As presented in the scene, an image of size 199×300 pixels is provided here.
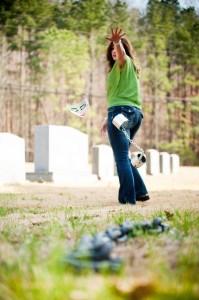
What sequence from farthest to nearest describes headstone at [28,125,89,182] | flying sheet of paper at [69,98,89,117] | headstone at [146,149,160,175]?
1. headstone at [146,149,160,175]
2. headstone at [28,125,89,182]
3. flying sheet of paper at [69,98,89,117]

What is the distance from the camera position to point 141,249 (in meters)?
2.36

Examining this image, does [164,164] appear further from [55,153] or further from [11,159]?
[11,159]

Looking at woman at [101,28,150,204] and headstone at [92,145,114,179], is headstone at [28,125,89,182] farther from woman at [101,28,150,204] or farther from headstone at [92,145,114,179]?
woman at [101,28,150,204]

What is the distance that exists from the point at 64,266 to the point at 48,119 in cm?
2513

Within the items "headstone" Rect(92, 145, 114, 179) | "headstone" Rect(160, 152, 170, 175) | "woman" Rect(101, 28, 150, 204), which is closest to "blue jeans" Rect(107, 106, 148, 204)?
"woman" Rect(101, 28, 150, 204)

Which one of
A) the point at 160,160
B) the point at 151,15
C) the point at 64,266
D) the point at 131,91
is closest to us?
the point at 64,266

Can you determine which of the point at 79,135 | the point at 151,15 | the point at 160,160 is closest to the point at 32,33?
the point at 151,15

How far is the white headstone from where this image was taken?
40.2 feet

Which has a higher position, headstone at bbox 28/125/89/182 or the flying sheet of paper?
the flying sheet of paper

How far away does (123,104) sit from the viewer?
5.68 m

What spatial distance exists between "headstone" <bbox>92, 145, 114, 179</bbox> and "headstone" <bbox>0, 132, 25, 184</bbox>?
2926mm

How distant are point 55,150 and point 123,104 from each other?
6887 mm

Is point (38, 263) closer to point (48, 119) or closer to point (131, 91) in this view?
point (131, 91)

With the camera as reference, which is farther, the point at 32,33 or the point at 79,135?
the point at 32,33
